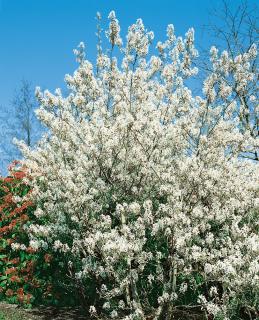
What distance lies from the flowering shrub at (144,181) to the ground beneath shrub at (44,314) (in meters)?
0.39

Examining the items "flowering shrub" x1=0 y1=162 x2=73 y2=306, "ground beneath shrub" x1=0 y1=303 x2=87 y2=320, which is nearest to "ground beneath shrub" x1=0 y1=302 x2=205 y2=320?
"ground beneath shrub" x1=0 y1=303 x2=87 y2=320

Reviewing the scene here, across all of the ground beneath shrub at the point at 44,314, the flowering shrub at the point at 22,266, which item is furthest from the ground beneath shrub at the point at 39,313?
the flowering shrub at the point at 22,266

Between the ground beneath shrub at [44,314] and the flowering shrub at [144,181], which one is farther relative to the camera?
the ground beneath shrub at [44,314]

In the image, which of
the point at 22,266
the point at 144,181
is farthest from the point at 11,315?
the point at 144,181

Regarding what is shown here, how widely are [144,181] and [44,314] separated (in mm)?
3350

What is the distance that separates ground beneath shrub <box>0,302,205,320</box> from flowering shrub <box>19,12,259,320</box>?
1.28ft

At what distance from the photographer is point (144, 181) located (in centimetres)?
744

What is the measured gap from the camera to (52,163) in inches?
301

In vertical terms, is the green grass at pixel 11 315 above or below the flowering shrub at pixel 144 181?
below

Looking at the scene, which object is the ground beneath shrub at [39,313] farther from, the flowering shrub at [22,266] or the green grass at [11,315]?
the flowering shrub at [22,266]

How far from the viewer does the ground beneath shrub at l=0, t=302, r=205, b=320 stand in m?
7.69

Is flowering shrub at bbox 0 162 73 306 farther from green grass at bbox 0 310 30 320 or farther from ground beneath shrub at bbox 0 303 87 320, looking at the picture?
green grass at bbox 0 310 30 320

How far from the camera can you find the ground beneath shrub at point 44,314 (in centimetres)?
769

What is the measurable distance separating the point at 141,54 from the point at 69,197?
2894 mm
